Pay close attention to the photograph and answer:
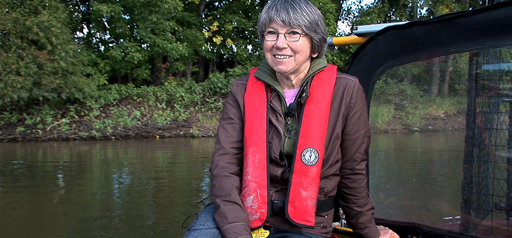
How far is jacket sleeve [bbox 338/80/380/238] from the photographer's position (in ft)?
7.45

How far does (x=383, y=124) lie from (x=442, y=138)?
1.12ft

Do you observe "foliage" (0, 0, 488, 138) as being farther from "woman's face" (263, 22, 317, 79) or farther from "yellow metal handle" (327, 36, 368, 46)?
"woman's face" (263, 22, 317, 79)

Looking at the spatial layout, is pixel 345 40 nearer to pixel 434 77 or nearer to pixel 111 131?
pixel 434 77

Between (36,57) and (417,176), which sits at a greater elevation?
(36,57)

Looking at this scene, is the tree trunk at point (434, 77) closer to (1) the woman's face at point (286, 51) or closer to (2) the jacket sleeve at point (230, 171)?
(1) the woman's face at point (286, 51)

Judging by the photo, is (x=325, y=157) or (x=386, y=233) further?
(x=386, y=233)

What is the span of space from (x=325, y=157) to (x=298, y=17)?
0.61 metres

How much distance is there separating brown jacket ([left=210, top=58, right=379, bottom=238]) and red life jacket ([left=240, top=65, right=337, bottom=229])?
4cm

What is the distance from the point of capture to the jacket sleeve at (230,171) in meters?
2.15

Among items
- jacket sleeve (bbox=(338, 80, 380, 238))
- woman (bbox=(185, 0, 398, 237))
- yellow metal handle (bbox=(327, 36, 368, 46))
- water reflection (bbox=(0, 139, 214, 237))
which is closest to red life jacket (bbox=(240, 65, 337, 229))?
woman (bbox=(185, 0, 398, 237))

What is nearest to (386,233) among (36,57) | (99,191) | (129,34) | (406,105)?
(406,105)

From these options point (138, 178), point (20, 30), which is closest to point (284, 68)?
point (138, 178)

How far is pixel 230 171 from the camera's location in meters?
2.30

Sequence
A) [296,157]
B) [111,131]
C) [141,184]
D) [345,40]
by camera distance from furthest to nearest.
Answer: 1. [111,131]
2. [141,184]
3. [345,40]
4. [296,157]
